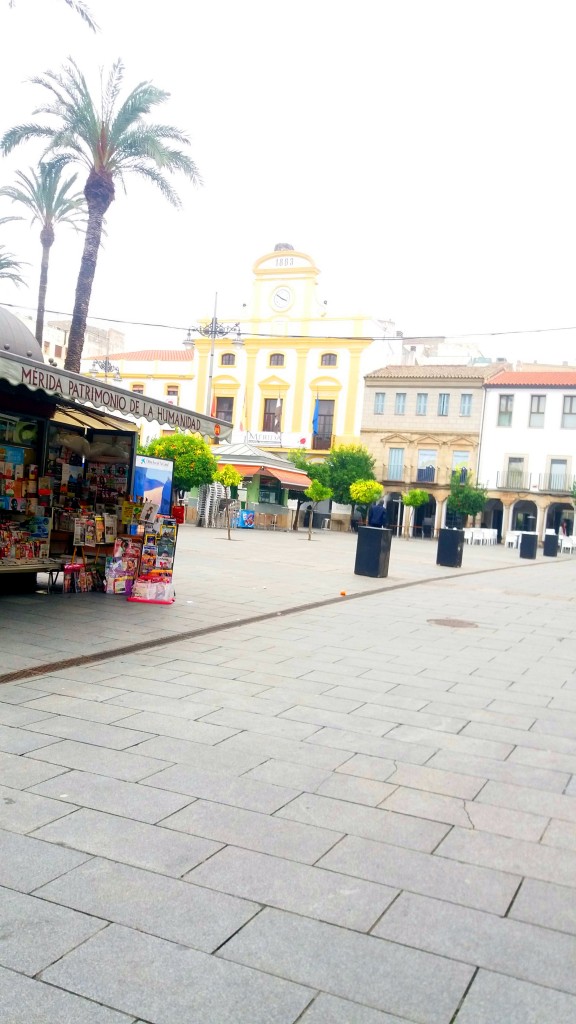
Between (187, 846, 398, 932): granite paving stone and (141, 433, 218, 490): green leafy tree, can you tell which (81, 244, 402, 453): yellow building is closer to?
(141, 433, 218, 490): green leafy tree

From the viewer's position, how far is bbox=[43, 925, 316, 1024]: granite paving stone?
96.0 inches

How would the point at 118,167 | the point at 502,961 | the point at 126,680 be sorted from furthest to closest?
the point at 118,167 < the point at 126,680 < the point at 502,961

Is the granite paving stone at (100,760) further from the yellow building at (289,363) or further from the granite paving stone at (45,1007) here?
the yellow building at (289,363)

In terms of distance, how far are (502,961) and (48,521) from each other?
8.30 meters

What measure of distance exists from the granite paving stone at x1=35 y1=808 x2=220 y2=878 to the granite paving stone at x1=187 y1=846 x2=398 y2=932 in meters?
0.10

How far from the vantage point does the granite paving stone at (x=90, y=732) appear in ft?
16.0

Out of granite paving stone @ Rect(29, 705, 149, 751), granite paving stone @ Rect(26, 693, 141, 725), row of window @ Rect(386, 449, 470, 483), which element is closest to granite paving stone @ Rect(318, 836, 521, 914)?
granite paving stone @ Rect(29, 705, 149, 751)

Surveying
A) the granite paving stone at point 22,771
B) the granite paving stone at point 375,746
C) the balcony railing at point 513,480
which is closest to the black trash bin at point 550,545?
the balcony railing at point 513,480

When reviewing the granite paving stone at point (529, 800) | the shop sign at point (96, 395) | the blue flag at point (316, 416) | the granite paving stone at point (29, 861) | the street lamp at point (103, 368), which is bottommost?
the granite paving stone at point (29, 861)

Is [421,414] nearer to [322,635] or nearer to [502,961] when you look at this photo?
[322,635]

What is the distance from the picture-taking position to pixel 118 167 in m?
22.1

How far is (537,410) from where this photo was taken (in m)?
49.5

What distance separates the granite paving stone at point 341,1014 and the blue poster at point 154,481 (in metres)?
8.77

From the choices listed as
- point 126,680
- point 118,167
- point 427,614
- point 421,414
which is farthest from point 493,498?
point 126,680
